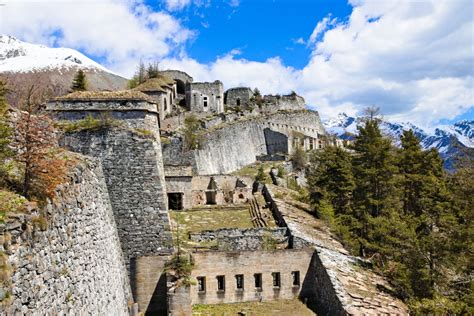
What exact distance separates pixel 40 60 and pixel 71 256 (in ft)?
615

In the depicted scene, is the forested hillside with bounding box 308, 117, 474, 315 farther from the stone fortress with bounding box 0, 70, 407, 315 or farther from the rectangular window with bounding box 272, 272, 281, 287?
the rectangular window with bounding box 272, 272, 281, 287

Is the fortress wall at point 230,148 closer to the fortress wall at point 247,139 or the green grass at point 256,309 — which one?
the fortress wall at point 247,139

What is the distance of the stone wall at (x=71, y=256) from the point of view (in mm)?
5801

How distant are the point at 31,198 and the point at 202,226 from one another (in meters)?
14.6

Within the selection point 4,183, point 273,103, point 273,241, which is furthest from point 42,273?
point 273,103

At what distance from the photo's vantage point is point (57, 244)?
7.34 metres

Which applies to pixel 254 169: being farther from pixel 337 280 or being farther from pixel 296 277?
pixel 337 280

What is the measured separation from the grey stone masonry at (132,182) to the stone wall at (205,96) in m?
35.0

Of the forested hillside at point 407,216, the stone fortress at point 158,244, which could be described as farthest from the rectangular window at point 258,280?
the forested hillside at point 407,216

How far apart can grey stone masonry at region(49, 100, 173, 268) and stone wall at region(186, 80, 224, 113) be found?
35.0 metres

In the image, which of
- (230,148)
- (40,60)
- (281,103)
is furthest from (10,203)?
(40,60)

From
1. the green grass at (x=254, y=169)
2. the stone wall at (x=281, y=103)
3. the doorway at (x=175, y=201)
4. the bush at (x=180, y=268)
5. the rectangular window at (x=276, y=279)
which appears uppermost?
the stone wall at (x=281, y=103)

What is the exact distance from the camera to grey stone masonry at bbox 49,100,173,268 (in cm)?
1422

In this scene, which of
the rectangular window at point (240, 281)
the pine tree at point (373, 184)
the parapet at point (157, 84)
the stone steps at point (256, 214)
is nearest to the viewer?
the rectangular window at point (240, 281)
